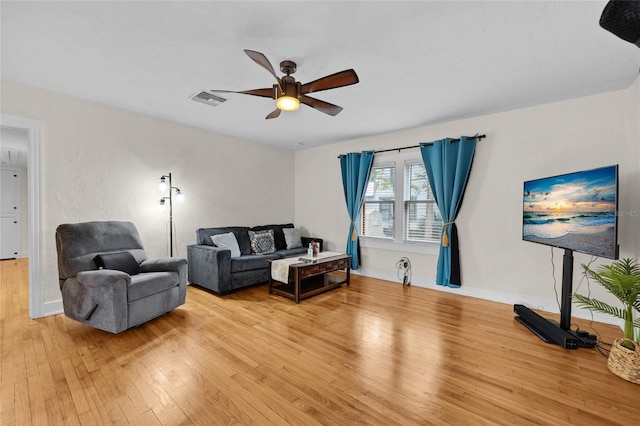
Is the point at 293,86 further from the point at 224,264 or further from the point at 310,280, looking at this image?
the point at 310,280

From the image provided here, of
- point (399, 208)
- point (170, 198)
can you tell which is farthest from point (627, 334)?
point (170, 198)

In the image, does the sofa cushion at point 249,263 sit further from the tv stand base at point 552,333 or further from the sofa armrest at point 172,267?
the tv stand base at point 552,333

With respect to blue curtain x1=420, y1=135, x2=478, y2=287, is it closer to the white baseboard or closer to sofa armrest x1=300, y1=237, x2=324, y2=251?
sofa armrest x1=300, y1=237, x2=324, y2=251

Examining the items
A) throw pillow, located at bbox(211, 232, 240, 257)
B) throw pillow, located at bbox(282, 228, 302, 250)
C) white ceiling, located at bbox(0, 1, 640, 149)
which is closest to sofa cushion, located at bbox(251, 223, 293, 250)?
throw pillow, located at bbox(282, 228, 302, 250)

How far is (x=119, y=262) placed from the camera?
296 cm

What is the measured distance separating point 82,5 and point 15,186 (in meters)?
7.47

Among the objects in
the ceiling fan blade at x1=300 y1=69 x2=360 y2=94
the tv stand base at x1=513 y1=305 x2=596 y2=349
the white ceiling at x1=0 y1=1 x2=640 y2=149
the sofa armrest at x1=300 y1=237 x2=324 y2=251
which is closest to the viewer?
the white ceiling at x1=0 y1=1 x2=640 y2=149

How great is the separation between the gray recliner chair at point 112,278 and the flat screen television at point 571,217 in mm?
3887

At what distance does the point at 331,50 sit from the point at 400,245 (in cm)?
327

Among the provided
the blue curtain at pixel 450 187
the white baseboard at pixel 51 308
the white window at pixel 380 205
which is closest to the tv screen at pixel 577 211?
the blue curtain at pixel 450 187

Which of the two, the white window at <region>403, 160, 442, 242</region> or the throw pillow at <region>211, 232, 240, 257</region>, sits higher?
the white window at <region>403, 160, 442, 242</region>

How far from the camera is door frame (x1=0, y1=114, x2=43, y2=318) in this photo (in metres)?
2.95

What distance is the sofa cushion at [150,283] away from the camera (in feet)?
8.58

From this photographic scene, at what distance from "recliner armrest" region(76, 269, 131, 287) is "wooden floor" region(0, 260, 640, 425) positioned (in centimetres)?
52
